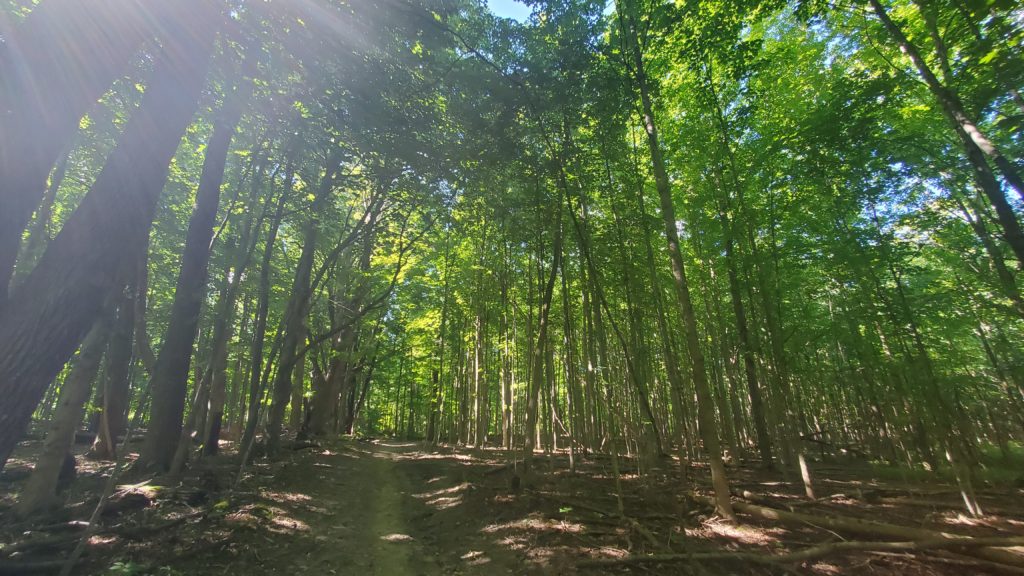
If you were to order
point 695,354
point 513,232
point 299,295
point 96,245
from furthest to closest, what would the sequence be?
point 513,232 → point 299,295 → point 695,354 → point 96,245

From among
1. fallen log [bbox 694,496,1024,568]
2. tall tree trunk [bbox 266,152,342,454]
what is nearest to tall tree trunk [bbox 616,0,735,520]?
fallen log [bbox 694,496,1024,568]

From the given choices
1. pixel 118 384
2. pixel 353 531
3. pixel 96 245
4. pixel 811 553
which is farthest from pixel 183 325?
pixel 811 553

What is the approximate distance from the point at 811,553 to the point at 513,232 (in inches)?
297

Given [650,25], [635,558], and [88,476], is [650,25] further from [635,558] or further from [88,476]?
[88,476]

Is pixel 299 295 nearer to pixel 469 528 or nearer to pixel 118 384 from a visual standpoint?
pixel 118 384

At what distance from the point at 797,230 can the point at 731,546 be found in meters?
8.93

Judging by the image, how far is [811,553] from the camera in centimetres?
473

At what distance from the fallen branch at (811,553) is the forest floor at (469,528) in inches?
1.4

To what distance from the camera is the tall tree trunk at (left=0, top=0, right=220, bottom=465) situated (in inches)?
118

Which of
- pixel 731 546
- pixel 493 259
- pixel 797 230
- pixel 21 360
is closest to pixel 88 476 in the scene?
pixel 21 360

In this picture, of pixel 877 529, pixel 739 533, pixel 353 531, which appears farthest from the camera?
pixel 353 531

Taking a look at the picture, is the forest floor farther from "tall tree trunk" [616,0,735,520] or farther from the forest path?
"tall tree trunk" [616,0,735,520]

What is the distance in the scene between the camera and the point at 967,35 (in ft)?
17.5

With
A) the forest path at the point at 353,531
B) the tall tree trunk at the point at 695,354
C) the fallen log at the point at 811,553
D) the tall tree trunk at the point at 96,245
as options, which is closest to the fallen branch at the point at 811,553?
the fallen log at the point at 811,553
